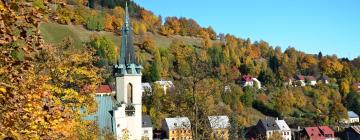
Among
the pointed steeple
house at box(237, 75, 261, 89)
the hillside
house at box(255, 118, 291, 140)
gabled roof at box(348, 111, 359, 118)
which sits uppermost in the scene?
the hillside

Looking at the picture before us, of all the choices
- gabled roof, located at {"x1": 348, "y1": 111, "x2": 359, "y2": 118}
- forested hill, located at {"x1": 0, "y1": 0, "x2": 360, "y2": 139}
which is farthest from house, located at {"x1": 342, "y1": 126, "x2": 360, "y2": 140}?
gabled roof, located at {"x1": 348, "y1": 111, "x2": 359, "y2": 118}

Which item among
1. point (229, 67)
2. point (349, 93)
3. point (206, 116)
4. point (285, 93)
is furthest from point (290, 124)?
point (206, 116)

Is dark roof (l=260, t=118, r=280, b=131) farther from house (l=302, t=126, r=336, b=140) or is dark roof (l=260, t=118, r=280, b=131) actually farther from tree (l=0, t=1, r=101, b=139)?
tree (l=0, t=1, r=101, b=139)

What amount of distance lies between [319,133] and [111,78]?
44.3 metres

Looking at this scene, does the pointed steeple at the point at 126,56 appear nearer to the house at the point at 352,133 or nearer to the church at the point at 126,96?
the church at the point at 126,96

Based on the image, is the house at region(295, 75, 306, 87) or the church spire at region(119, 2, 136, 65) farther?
the house at region(295, 75, 306, 87)

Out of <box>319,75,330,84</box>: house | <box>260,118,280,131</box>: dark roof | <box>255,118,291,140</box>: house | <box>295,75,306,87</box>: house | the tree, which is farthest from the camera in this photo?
<box>319,75,330,84</box>: house

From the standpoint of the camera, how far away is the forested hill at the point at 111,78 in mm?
9438

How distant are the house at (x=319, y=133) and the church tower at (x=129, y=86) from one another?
198 ft

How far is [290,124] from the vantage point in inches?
4619

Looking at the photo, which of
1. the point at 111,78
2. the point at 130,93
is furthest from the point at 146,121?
the point at 130,93

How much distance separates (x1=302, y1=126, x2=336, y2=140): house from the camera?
336 ft

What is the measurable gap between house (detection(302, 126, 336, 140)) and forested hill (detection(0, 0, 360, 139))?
34.5ft

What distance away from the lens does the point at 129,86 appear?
4859 cm
